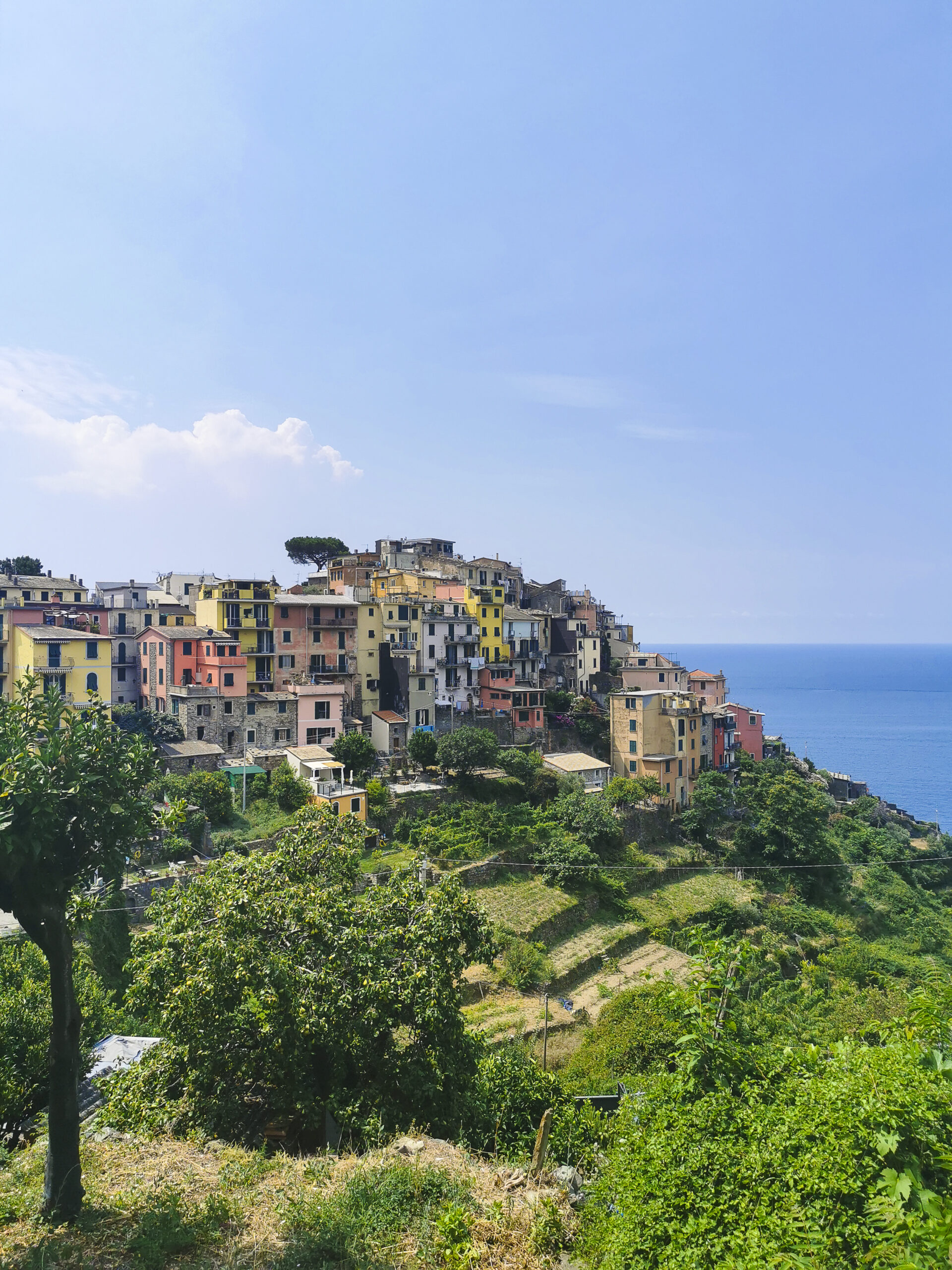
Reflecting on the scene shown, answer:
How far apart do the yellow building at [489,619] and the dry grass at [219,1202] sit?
38.8 meters

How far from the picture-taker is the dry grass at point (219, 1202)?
289 inches

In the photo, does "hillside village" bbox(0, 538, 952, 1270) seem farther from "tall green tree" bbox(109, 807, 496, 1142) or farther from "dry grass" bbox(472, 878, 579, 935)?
"dry grass" bbox(472, 878, 579, 935)

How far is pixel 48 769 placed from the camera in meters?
7.42

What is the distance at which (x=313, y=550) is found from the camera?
212 ft

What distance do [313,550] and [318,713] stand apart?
29.5 meters

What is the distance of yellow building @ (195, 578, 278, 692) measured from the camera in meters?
39.4

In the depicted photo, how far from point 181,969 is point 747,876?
3384cm

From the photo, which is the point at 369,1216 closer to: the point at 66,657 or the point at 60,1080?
the point at 60,1080

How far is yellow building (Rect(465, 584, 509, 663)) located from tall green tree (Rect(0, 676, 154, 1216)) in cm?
→ 3973

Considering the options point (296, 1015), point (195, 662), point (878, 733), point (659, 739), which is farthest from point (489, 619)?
point (878, 733)

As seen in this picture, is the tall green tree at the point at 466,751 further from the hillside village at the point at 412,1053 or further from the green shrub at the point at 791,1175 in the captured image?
the green shrub at the point at 791,1175

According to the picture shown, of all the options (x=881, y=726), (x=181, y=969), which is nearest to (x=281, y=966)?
(x=181, y=969)

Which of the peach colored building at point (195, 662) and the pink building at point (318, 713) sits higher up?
the peach colored building at point (195, 662)

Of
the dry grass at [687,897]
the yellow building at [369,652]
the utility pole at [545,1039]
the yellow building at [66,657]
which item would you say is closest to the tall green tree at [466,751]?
the yellow building at [369,652]
